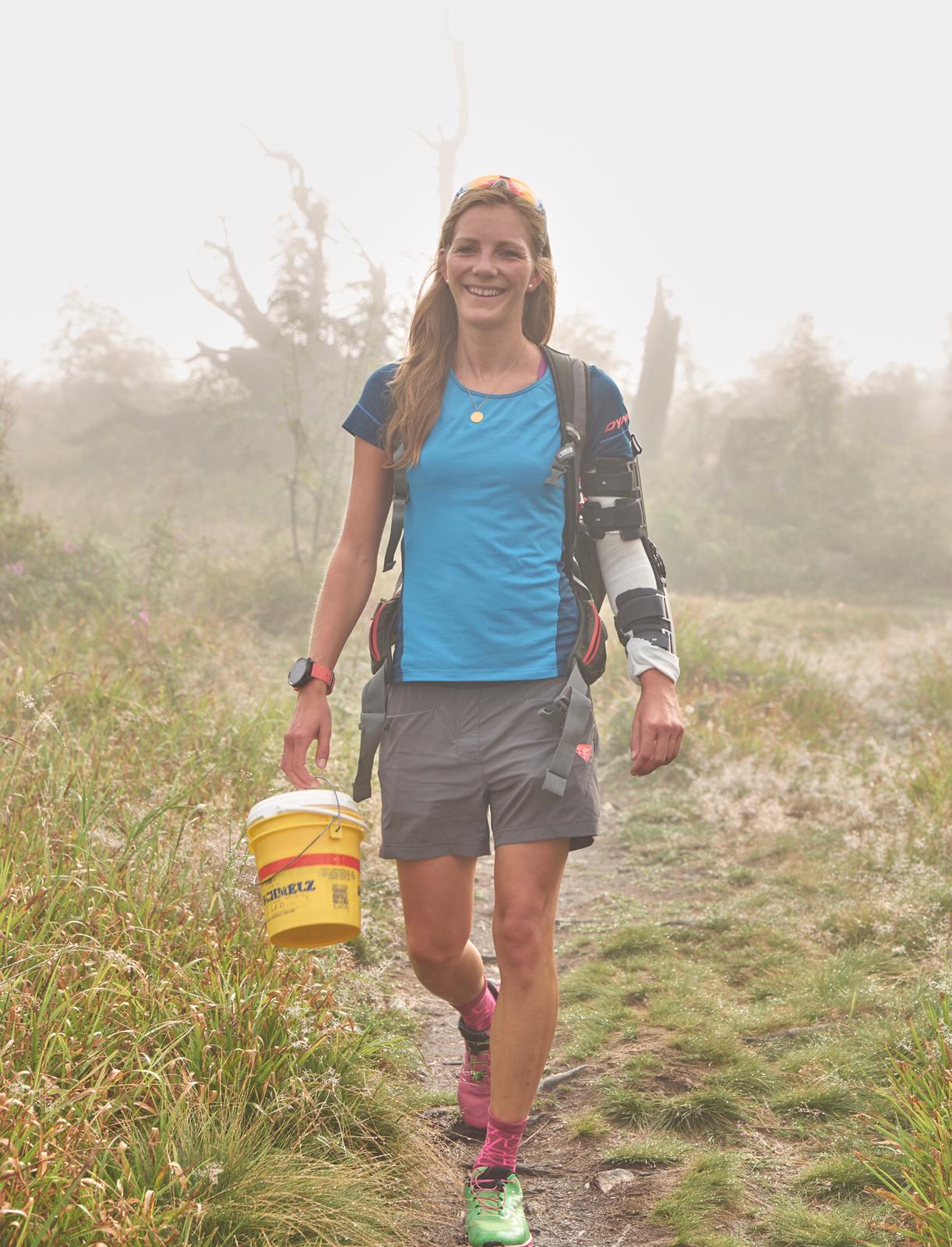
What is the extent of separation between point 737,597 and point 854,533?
4713 millimetres

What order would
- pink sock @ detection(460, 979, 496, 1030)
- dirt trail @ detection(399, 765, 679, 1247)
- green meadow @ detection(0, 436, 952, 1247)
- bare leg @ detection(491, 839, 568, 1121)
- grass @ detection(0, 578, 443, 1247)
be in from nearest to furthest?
grass @ detection(0, 578, 443, 1247), green meadow @ detection(0, 436, 952, 1247), bare leg @ detection(491, 839, 568, 1121), dirt trail @ detection(399, 765, 679, 1247), pink sock @ detection(460, 979, 496, 1030)

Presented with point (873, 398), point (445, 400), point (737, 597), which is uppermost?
point (873, 398)

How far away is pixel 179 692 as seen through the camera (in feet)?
22.1

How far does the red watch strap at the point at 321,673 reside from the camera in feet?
9.95

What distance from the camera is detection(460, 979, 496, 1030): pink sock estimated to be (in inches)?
129

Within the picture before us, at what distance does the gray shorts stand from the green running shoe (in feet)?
2.51

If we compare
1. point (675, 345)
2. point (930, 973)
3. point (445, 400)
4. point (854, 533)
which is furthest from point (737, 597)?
point (445, 400)

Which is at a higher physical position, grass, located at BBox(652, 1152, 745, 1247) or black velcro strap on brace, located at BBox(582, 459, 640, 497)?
black velcro strap on brace, located at BBox(582, 459, 640, 497)

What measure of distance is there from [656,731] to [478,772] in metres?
0.44

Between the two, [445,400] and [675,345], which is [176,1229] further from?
[675,345]

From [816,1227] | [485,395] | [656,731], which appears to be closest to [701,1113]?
[816,1227]

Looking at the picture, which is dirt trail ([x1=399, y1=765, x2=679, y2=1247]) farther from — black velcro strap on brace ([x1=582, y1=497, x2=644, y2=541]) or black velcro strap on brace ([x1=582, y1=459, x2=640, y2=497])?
black velcro strap on brace ([x1=582, y1=459, x2=640, y2=497])

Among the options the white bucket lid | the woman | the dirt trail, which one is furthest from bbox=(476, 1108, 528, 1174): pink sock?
the white bucket lid

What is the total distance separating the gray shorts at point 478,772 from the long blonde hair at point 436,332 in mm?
637
